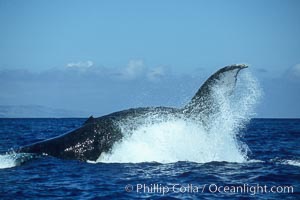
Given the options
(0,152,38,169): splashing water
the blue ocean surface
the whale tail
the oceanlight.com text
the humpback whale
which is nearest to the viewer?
the blue ocean surface

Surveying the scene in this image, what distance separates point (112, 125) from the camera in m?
15.3

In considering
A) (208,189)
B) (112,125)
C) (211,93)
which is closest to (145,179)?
(208,189)

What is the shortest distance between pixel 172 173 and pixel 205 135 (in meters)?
2.67

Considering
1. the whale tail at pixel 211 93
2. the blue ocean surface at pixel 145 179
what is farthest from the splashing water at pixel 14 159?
the whale tail at pixel 211 93

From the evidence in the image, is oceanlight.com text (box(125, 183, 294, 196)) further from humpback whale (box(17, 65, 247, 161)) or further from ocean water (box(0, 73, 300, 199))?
humpback whale (box(17, 65, 247, 161))

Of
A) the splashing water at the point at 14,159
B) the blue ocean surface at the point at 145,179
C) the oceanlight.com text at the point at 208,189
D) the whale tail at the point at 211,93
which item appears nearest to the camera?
the blue ocean surface at the point at 145,179

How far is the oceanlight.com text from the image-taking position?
10867mm

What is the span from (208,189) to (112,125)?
17.0ft

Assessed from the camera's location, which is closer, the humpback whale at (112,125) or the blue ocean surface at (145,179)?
the blue ocean surface at (145,179)

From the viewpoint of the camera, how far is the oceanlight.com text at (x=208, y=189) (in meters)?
10.9

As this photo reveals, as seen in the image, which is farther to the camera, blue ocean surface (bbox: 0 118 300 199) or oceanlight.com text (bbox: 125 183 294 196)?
oceanlight.com text (bbox: 125 183 294 196)

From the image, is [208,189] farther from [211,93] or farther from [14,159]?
[14,159]

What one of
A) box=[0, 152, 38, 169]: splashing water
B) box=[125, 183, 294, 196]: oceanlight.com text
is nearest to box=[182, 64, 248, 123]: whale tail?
box=[125, 183, 294, 196]: oceanlight.com text

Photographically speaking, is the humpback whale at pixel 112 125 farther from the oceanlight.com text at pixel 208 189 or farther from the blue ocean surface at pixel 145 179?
the oceanlight.com text at pixel 208 189
